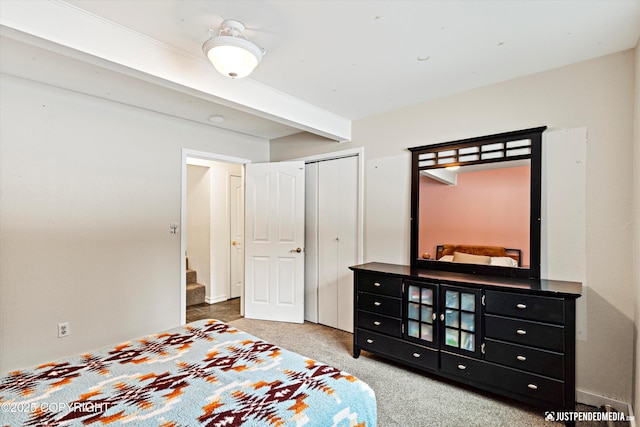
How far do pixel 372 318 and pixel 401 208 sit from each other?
1158 millimetres

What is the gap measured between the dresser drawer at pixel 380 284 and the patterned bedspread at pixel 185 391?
1351 mm

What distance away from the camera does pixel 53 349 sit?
2.81 meters

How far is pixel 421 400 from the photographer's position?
7.74ft

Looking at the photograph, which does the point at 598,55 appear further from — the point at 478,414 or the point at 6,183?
the point at 6,183

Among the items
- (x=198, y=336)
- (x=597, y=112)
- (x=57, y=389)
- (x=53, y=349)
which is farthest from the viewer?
(x=53, y=349)

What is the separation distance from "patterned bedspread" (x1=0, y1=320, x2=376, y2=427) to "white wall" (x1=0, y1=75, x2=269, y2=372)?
154 cm

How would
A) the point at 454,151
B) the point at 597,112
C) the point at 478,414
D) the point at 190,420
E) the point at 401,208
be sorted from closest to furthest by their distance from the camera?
the point at 190,420, the point at 478,414, the point at 597,112, the point at 454,151, the point at 401,208

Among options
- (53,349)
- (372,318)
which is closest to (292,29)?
(372,318)

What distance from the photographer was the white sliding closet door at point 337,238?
3812mm

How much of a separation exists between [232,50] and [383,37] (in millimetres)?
976

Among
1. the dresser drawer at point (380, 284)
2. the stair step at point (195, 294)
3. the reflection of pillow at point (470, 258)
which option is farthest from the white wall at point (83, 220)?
the reflection of pillow at point (470, 258)

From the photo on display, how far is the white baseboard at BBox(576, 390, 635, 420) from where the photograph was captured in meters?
2.18

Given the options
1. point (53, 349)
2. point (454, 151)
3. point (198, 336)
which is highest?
point (454, 151)

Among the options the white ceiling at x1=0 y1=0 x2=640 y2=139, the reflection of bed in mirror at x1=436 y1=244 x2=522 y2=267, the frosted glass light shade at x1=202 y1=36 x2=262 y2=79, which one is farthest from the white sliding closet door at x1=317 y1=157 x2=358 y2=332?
the frosted glass light shade at x1=202 y1=36 x2=262 y2=79
